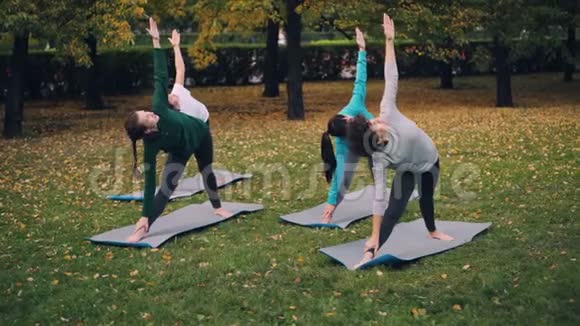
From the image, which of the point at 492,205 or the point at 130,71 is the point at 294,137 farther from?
the point at 130,71

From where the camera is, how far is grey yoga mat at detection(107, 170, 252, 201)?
10.2 m

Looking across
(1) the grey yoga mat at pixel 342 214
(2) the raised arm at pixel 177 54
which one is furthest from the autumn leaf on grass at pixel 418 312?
(2) the raised arm at pixel 177 54

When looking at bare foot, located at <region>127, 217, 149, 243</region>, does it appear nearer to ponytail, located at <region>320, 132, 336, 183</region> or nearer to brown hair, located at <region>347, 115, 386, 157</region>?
ponytail, located at <region>320, 132, 336, 183</region>

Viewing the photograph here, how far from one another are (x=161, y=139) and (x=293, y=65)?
11.5 metres

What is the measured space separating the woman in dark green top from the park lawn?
1.36 ft

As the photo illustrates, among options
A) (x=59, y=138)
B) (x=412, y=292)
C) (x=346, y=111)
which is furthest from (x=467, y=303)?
(x=59, y=138)

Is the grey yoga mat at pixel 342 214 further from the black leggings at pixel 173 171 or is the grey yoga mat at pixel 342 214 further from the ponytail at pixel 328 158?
the black leggings at pixel 173 171

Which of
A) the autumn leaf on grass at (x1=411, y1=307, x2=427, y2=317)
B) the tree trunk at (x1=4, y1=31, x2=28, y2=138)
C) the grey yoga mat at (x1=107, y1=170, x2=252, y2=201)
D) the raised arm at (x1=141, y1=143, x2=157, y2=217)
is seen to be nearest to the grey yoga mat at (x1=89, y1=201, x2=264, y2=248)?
the raised arm at (x1=141, y1=143, x2=157, y2=217)

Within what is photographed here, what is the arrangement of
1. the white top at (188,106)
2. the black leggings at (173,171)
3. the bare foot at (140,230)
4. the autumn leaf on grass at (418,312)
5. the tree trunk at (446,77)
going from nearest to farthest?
1. the autumn leaf on grass at (418,312)
2. the bare foot at (140,230)
3. the black leggings at (173,171)
4. the white top at (188,106)
5. the tree trunk at (446,77)

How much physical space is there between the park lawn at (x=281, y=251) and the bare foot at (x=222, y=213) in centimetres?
10

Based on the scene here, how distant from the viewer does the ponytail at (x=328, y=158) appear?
826 centimetres

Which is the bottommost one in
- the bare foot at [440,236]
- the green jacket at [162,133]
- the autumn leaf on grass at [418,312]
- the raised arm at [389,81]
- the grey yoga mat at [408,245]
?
the autumn leaf on grass at [418,312]

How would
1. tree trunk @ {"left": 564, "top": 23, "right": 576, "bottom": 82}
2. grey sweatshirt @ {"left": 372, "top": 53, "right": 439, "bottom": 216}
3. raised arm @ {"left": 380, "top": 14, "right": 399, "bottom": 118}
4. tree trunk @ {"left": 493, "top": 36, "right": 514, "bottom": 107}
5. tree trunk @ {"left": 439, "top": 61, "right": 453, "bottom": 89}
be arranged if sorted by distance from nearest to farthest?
grey sweatshirt @ {"left": 372, "top": 53, "right": 439, "bottom": 216}
raised arm @ {"left": 380, "top": 14, "right": 399, "bottom": 118}
tree trunk @ {"left": 493, "top": 36, "right": 514, "bottom": 107}
tree trunk @ {"left": 564, "top": 23, "right": 576, "bottom": 82}
tree trunk @ {"left": 439, "top": 61, "right": 453, "bottom": 89}

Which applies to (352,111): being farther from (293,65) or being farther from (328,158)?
(293,65)
